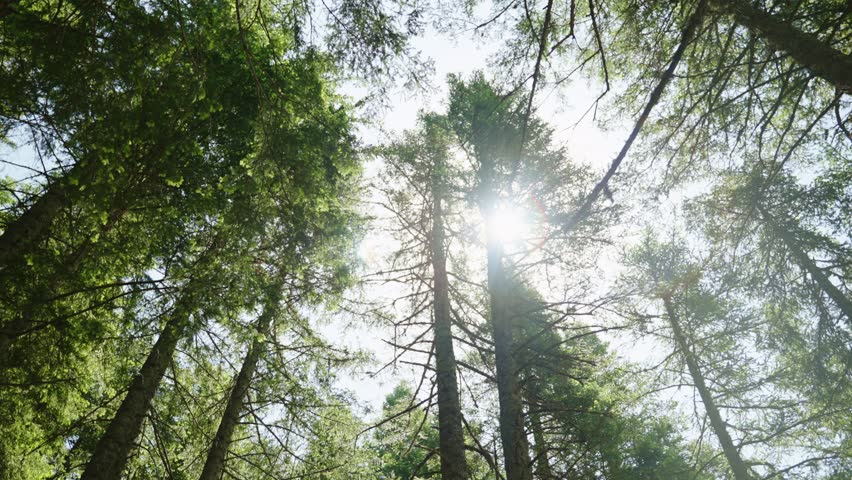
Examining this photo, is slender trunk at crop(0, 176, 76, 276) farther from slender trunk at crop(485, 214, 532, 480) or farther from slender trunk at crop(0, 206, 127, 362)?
slender trunk at crop(485, 214, 532, 480)

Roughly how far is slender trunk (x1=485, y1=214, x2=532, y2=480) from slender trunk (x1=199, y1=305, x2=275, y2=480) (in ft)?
11.3

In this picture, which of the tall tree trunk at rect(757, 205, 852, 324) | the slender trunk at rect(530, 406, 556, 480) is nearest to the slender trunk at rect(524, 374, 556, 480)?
the slender trunk at rect(530, 406, 556, 480)

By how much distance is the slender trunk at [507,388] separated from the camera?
4.08m

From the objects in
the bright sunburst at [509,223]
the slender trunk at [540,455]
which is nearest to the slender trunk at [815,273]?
the bright sunburst at [509,223]

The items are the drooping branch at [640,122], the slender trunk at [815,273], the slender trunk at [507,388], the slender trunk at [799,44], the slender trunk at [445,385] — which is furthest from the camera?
the slender trunk at [815,273]

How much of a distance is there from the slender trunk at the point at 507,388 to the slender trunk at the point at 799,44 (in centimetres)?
393

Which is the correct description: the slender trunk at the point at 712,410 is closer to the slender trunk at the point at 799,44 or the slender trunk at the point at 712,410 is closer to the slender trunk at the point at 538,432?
the slender trunk at the point at 538,432

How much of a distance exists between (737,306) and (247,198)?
13.5 meters

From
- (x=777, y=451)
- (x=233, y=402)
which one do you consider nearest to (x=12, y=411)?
(x=233, y=402)

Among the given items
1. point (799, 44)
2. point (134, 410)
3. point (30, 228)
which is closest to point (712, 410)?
point (799, 44)

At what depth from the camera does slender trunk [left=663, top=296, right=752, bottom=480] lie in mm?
9295

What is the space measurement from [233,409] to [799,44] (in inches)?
346

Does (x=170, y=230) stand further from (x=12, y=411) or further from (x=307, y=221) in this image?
(x=12, y=411)

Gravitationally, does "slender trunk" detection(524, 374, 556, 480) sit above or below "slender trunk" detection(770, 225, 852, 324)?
below
